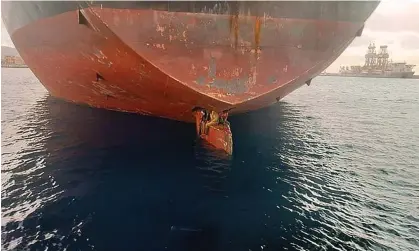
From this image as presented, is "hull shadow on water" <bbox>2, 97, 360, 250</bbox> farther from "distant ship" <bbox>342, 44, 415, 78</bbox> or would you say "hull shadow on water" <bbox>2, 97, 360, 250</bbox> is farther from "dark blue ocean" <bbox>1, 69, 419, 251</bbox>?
"distant ship" <bbox>342, 44, 415, 78</bbox>

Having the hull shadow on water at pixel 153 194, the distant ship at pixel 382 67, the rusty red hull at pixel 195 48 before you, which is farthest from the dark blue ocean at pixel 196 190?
the distant ship at pixel 382 67

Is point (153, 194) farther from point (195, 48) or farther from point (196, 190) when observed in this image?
point (195, 48)

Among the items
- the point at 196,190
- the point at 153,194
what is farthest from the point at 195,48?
the point at 153,194

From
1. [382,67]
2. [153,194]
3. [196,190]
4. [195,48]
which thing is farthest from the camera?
[382,67]

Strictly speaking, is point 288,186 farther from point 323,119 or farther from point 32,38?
point 323,119

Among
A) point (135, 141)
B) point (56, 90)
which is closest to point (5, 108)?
point (56, 90)

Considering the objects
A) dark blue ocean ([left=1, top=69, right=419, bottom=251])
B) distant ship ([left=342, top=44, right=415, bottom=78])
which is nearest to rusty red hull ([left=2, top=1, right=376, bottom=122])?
dark blue ocean ([left=1, top=69, right=419, bottom=251])
